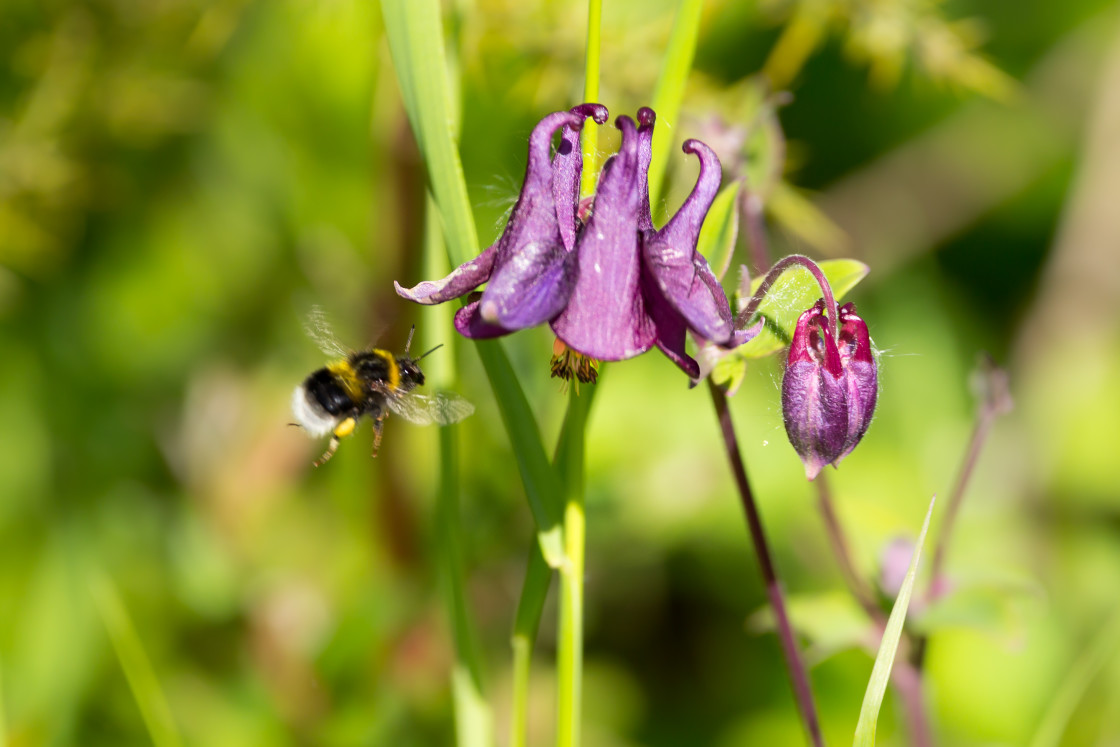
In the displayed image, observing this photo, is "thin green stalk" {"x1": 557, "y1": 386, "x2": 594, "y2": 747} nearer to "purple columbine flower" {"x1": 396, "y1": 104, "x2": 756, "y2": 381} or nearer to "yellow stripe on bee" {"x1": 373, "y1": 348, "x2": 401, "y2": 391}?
"purple columbine flower" {"x1": 396, "y1": 104, "x2": 756, "y2": 381}

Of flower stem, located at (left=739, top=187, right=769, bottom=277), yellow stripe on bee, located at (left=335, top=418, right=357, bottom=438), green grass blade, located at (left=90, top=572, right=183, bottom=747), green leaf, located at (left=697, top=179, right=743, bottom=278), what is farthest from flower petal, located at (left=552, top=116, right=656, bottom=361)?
green grass blade, located at (left=90, top=572, right=183, bottom=747)

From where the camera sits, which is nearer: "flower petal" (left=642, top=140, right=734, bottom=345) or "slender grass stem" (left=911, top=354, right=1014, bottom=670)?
"flower petal" (left=642, top=140, right=734, bottom=345)

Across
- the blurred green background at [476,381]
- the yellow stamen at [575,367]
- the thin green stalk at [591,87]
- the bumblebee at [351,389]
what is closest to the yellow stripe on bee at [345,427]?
the bumblebee at [351,389]

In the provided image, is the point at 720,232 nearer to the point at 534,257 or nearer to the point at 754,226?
the point at 534,257

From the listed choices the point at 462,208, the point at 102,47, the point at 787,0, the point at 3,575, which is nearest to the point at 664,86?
the point at 462,208

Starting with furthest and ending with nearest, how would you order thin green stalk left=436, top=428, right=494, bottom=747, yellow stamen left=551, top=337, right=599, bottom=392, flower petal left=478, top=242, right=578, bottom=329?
thin green stalk left=436, top=428, right=494, bottom=747 < yellow stamen left=551, top=337, right=599, bottom=392 < flower petal left=478, top=242, right=578, bottom=329

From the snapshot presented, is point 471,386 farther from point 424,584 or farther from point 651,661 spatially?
point 651,661
